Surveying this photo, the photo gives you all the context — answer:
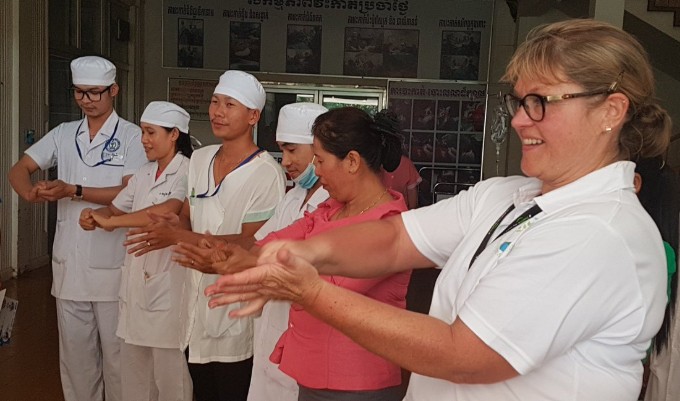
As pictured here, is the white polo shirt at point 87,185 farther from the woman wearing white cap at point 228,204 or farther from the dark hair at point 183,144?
the woman wearing white cap at point 228,204

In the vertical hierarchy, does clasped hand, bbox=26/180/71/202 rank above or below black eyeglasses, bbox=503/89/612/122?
below

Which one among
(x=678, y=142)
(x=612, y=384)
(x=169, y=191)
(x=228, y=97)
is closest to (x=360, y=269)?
(x=612, y=384)

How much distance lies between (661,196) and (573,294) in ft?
1.57

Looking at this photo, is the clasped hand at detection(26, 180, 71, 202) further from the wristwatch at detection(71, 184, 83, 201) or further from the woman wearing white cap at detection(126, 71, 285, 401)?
the woman wearing white cap at detection(126, 71, 285, 401)

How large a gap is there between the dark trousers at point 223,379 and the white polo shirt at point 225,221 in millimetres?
80

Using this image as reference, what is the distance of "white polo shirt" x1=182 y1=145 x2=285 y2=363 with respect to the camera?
2510 mm

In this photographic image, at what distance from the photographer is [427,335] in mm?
1006

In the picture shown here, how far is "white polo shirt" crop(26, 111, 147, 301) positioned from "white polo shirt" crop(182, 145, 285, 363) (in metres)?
0.67

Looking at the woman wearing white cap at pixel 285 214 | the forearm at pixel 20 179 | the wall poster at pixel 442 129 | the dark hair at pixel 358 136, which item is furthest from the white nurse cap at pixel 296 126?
the wall poster at pixel 442 129

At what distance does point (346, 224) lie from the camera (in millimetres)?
1813

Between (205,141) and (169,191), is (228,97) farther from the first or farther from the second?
(205,141)

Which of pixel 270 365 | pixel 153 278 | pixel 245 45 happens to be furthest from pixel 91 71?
pixel 245 45

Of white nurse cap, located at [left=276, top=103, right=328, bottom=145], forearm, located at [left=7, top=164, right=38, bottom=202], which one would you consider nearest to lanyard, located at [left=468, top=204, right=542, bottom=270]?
white nurse cap, located at [left=276, top=103, right=328, bottom=145]

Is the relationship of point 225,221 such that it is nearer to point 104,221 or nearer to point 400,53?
point 104,221
